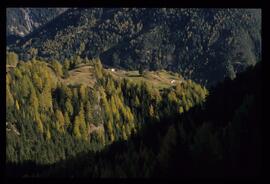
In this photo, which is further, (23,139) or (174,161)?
(23,139)

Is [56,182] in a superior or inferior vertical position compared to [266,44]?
inferior

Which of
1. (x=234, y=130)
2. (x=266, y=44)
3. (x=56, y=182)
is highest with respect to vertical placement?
(x=266, y=44)

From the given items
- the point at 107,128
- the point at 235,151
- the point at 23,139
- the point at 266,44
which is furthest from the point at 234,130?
the point at 107,128
